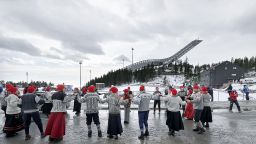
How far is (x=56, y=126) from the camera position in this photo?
1098 cm

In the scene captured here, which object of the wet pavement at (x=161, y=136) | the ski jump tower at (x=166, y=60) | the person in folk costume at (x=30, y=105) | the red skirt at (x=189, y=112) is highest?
the ski jump tower at (x=166, y=60)

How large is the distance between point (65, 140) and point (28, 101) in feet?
6.52

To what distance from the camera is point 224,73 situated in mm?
95500

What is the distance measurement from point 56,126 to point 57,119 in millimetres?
241

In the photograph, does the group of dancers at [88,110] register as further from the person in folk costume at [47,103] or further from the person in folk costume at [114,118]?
the person in folk costume at [47,103]

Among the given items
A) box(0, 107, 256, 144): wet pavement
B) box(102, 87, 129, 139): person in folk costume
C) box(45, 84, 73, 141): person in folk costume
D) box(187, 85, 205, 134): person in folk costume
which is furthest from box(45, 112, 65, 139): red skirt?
box(187, 85, 205, 134): person in folk costume

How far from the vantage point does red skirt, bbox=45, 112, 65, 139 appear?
36.0ft

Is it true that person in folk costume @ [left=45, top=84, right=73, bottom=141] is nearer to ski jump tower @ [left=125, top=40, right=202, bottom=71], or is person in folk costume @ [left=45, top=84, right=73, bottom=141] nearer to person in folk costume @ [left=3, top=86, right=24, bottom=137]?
person in folk costume @ [left=3, top=86, right=24, bottom=137]

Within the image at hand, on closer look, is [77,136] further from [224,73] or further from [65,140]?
[224,73]

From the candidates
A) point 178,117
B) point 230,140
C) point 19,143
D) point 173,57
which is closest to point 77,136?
point 19,143

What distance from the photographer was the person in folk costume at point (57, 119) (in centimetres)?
1100

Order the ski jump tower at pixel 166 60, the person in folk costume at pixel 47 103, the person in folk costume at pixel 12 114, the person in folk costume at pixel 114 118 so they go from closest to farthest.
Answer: the person in folk costume at pixel 114 118 → the person in folk costume at pixel 12 114 → the person in folk costume at pixel 47 103 → the ski jump tower at pixel 166 60

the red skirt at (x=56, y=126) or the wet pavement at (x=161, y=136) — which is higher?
the red skirt at (x=56, y=126)

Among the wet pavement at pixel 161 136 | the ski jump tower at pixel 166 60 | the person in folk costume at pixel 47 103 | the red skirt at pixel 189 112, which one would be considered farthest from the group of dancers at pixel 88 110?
the ski jump tower at pixel 166 60
